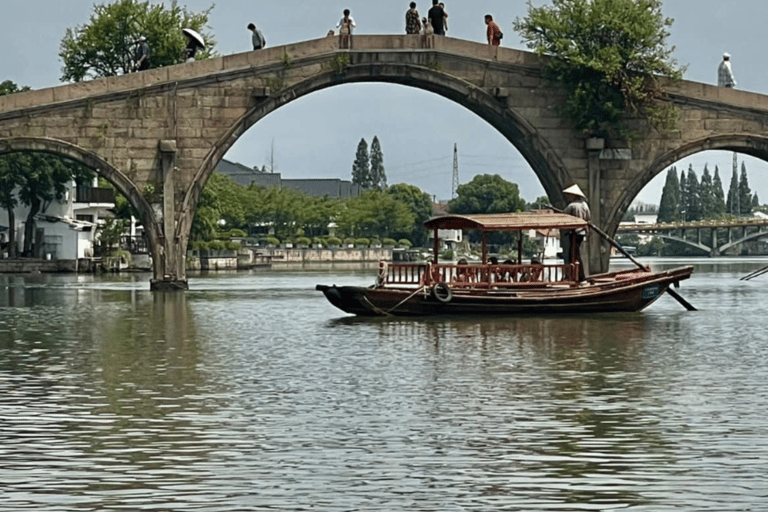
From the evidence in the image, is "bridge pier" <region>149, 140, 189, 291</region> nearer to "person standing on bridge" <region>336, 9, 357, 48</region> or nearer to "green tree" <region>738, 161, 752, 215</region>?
"person standing on bridge" <region>336, 9, 357, 48</region>

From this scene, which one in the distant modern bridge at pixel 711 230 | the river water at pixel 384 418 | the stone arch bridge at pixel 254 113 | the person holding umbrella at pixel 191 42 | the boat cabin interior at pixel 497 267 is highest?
the person holding umbrella at pixel 191 42

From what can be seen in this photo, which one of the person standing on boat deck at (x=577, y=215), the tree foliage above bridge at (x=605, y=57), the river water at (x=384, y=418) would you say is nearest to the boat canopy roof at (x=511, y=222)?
the person standing on boat deck at (x=577, y=215)

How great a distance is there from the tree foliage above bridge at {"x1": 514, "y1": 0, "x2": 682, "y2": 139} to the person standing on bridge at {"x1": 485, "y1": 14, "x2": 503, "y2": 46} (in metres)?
1.46

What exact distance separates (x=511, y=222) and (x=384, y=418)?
1665cm

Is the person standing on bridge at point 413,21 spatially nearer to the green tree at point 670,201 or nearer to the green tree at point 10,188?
the green tree at point 10,188

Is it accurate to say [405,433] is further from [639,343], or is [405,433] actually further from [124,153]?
[124,153]

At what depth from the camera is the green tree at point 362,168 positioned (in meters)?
161

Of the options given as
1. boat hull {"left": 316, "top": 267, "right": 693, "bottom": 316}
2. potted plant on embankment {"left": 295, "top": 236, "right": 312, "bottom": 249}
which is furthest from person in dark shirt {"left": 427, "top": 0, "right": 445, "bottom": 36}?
potted plant on embankment {"left": 295, "top": 236, "right": 312, "bottom": 249}

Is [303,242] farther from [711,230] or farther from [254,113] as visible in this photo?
[254,113]

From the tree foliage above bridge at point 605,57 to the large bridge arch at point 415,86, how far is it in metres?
1.28

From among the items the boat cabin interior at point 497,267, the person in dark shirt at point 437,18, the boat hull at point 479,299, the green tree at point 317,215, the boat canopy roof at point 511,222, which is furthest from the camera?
the green tree at point 317,215

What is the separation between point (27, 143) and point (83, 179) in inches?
1123

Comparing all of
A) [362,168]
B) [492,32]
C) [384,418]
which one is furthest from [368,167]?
[384,418]

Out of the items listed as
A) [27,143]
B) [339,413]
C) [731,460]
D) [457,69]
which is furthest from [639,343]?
[27,143]
